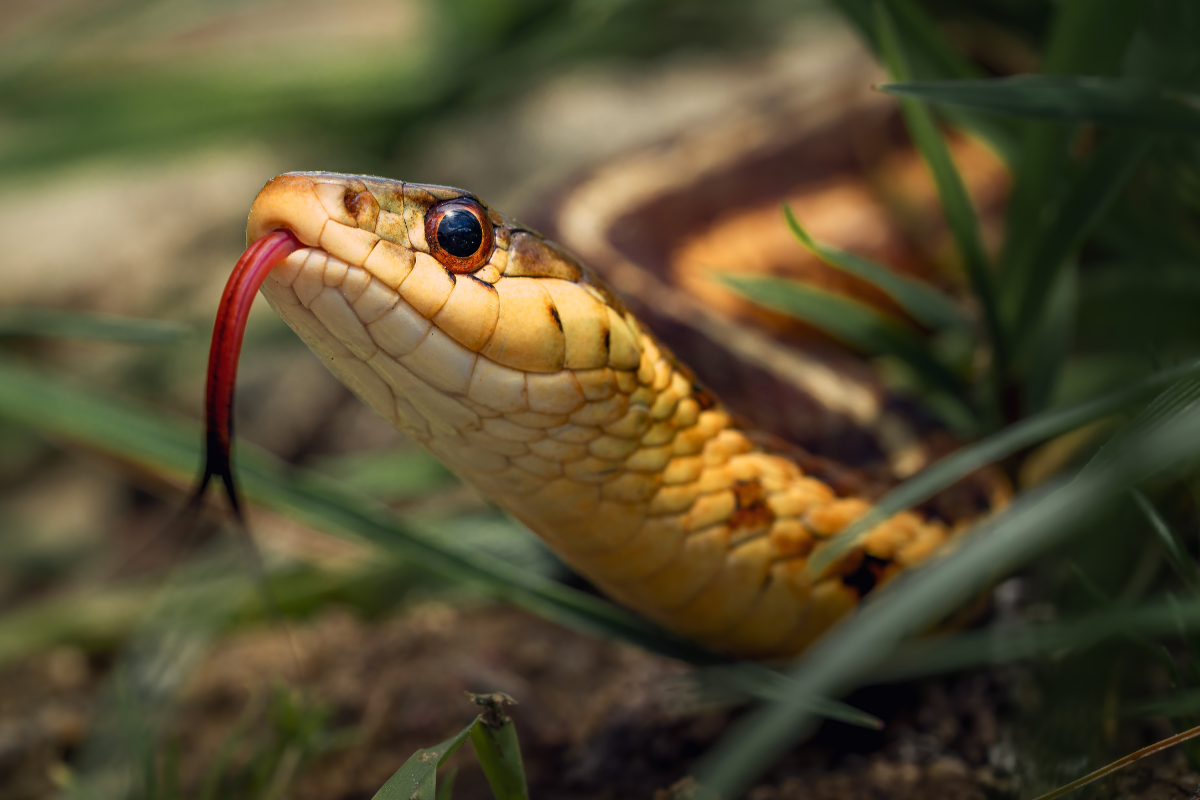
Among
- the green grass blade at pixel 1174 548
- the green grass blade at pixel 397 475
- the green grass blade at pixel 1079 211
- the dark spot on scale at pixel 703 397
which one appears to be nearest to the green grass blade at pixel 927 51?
the green grass blade at pixel 1079 211

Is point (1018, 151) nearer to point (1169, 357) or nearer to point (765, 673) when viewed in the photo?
point (1169, 357)

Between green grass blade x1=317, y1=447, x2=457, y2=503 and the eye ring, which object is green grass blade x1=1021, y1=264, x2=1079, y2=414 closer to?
the eye ring

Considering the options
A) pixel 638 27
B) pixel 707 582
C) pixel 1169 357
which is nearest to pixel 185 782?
pixel 707 582

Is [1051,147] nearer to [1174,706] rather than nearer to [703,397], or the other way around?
[703,397]

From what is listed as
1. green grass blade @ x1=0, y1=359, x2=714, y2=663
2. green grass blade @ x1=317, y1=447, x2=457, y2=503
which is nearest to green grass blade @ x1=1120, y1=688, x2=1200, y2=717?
green grass blade @ x1=0, y1=359, x2=714, y2=663

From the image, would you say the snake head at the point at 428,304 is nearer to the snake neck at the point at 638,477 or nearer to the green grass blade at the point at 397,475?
the snake neck at the point at 638,477
